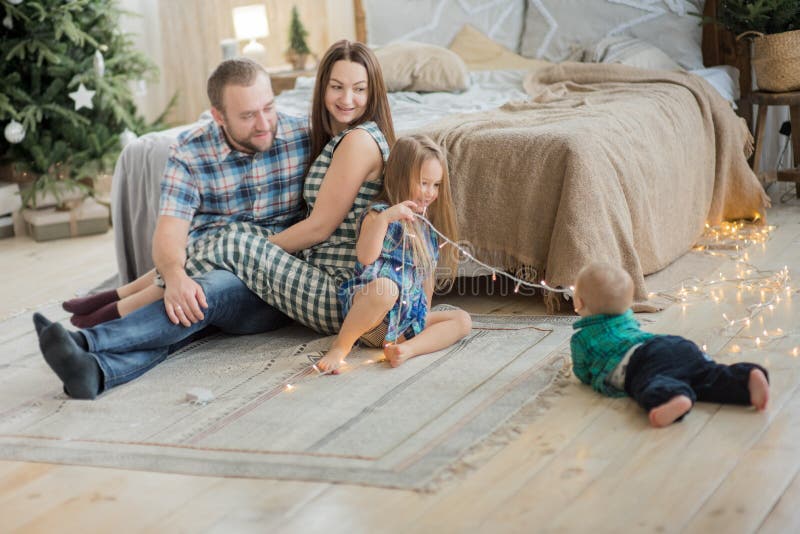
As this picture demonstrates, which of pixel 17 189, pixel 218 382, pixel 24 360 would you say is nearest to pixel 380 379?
pixel 218 382

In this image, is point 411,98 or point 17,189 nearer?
point 411,98

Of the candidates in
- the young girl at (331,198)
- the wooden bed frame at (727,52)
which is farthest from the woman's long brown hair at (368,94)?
the wooden bed frame at (727,52)

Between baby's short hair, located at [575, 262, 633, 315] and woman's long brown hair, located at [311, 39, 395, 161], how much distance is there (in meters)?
0.75

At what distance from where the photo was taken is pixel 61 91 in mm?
4395

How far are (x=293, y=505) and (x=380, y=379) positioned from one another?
60cm

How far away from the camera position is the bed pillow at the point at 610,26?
170 inches

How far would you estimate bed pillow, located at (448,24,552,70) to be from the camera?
179 inches

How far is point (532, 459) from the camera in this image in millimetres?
1827

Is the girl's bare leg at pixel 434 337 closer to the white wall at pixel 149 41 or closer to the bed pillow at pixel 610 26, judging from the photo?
the bed pillow at pixel 610 26

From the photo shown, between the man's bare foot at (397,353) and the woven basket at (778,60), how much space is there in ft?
7.45

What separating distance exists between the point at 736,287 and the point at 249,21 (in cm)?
319

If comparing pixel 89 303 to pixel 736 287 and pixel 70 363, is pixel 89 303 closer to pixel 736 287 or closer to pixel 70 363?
pixel 70 363

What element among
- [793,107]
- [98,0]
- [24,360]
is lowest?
[24,360]

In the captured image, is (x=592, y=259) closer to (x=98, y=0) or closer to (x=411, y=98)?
(x=411, y=98)
